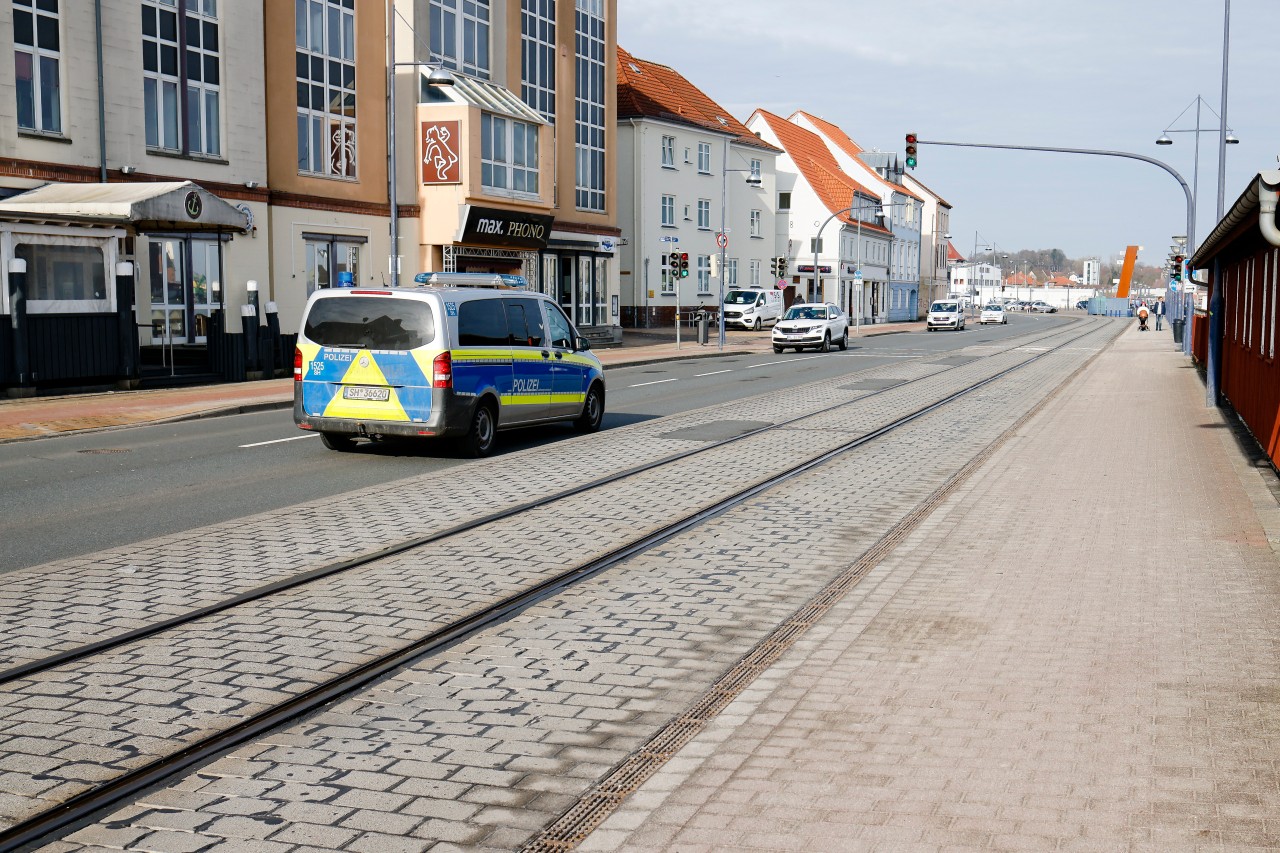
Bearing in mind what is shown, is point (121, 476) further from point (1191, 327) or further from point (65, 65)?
point (1191, 327)

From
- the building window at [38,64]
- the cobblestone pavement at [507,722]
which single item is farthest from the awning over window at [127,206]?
the cobblestone pavement at [507,722]

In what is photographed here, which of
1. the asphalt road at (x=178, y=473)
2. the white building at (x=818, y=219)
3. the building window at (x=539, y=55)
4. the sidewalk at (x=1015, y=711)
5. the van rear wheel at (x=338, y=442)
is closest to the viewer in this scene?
the sidewalk at (x=1015, y=711)

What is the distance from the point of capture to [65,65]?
2380 cm

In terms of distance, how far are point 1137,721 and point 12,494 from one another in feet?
31.4

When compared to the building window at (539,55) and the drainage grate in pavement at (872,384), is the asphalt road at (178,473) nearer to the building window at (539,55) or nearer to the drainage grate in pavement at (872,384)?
the drainage grate in pavement at (872,384)

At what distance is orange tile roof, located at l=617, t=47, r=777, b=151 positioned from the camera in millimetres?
56031

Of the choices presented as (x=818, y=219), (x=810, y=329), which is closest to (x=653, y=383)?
(x=810, y=329)

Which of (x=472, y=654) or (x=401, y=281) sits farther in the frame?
(x=401, y=281)

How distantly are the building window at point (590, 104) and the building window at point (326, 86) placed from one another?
1365 centimetres

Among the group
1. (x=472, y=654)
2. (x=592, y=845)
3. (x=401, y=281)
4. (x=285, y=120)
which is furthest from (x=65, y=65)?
(x=592, y=845)

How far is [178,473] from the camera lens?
12.7 metres

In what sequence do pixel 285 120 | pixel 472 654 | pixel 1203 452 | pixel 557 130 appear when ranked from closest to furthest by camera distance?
pixel 472 654, pixel 1203 452, pixel 285 120, pixel 557 130

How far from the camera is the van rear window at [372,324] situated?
13.7 metres

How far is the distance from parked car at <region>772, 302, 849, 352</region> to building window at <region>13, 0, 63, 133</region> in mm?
25892
